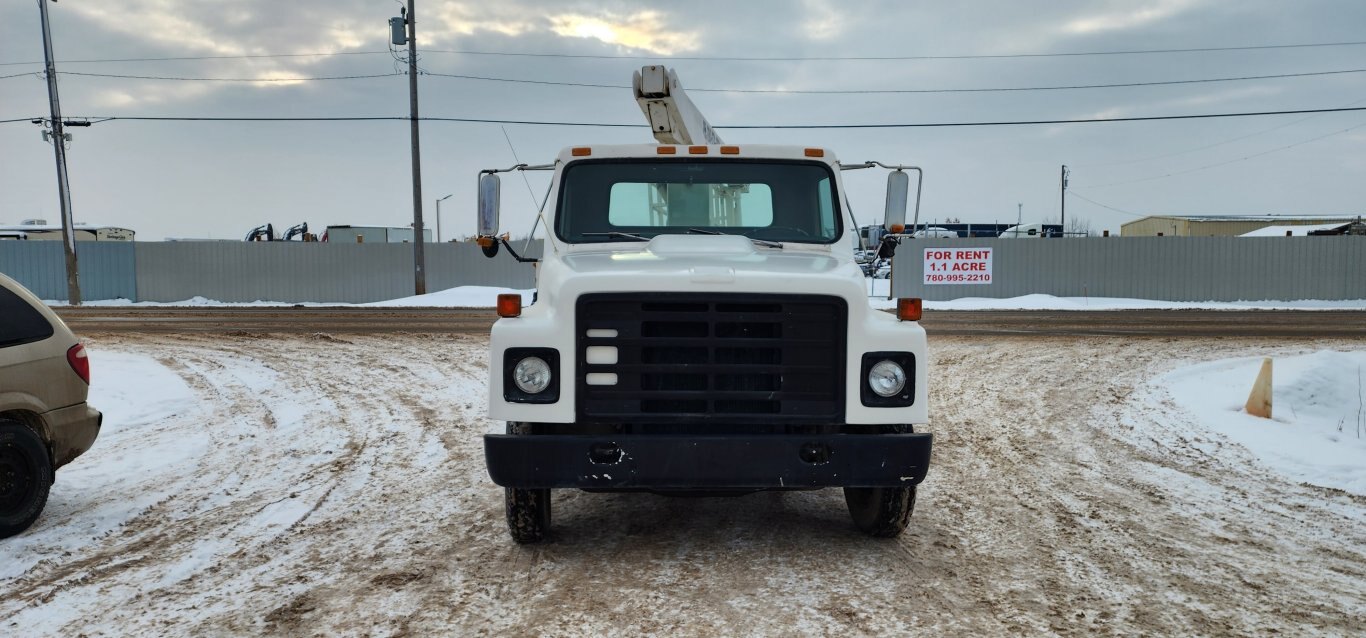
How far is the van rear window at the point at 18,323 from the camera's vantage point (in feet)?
18.1

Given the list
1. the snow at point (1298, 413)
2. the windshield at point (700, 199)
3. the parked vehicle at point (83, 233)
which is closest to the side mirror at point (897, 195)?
the windshield at point (700, 199)

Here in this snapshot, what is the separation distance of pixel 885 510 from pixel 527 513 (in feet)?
6.46

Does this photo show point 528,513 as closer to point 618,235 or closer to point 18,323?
point 618,235

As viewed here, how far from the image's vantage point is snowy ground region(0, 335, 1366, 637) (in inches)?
161

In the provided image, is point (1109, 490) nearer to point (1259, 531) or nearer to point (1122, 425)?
point (1259, 531)

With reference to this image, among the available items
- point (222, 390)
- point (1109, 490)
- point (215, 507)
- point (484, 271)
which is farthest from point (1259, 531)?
point (484, 271)

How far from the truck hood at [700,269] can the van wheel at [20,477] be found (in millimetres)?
3138

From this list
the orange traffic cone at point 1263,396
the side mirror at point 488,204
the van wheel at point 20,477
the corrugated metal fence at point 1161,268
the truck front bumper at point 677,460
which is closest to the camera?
the truck front bumper at point 677,460

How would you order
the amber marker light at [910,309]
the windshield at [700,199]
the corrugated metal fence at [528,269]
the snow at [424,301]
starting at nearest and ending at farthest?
the amber marker light at [910,309] < the windshield at [700,199] < the snow at [424,301] < the corrugated metal fence at [528,269]

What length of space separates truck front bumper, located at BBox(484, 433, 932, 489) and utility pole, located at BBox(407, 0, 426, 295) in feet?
83.9

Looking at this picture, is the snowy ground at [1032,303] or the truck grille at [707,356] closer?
the truck grille at [707,356]

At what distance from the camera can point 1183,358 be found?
44.7 ft

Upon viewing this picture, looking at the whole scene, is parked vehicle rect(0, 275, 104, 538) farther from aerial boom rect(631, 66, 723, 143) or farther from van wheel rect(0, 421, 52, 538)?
aerial boom rect(631, 66, 723, 143)

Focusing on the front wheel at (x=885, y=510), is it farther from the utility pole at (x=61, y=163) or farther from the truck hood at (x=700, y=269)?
the utility pole at (x=61, y=163)
